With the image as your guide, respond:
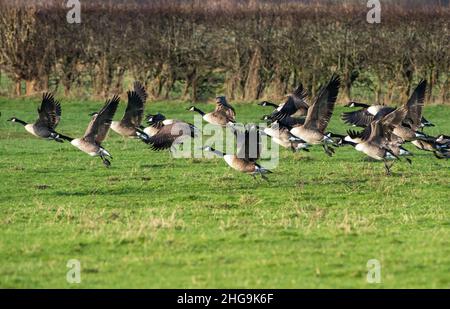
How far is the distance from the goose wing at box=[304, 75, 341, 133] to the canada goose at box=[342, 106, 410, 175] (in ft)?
1.96

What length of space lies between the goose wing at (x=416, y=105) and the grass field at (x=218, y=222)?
761 mm

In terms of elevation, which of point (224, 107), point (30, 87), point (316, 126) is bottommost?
point (30, 87)

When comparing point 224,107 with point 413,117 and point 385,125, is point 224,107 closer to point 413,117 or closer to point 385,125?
point 413,117

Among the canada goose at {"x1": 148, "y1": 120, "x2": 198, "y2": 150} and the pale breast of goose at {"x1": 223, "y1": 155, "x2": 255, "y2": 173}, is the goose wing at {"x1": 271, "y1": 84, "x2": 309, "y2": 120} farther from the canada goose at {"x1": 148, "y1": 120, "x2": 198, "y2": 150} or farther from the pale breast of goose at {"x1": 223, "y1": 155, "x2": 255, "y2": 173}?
the pale breast of goose at {"x1": 223, "y1": 155, "x2": 255, "y2": 173}

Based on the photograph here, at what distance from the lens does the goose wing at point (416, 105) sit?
52.9 feet

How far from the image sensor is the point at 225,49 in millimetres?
26906

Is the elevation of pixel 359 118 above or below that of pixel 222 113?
above

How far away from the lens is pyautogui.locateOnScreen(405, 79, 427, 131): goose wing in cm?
1611

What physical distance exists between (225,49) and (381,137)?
40.2 ft

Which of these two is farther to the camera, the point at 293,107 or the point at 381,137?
the point at 293,107

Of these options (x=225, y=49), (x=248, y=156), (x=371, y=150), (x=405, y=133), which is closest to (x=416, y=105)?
(x=405, y=133)

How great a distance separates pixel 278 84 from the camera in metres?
26.5

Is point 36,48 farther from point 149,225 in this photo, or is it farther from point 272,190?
point 149,225
